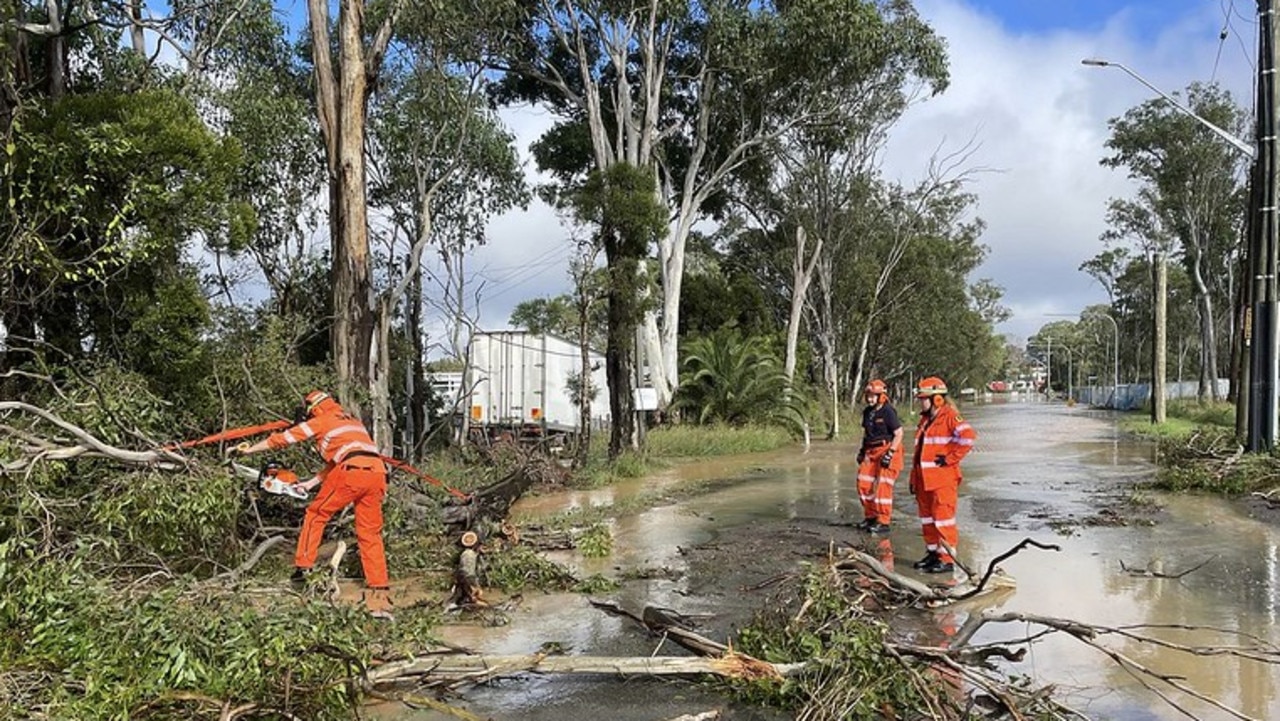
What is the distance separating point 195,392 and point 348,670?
19.9ft

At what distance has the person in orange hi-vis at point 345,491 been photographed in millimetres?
7055

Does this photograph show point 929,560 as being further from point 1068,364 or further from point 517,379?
point 1068,364

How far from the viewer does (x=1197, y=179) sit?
3778cm

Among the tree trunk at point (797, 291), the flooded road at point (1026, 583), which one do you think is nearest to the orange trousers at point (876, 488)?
the flooded road at point (1026, 583)

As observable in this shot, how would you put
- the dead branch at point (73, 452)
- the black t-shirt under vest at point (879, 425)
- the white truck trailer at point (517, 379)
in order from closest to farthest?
1. the dead branch at point (73, 452)
2. the black t-shirt under vest at point (879, 425)
3. the white truck trailer at point (517, 379)

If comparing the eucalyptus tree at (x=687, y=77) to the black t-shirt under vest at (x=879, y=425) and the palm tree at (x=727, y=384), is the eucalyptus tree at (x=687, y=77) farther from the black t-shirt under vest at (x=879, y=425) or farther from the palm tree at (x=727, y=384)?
the black t-shirt under vest at (x=879, y=425)

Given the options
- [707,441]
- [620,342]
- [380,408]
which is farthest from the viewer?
[707,441]

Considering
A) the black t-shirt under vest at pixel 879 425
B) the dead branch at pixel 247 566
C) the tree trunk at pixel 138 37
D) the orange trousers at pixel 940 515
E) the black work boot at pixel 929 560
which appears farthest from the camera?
the tree trunk at pixel 138 37

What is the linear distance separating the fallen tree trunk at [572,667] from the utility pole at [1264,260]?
13.4 meters

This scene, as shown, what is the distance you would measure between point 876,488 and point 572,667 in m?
5.97

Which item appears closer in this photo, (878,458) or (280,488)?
(280,488)

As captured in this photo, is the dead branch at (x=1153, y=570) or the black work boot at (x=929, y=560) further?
the black work boot at (x=929, y=560)

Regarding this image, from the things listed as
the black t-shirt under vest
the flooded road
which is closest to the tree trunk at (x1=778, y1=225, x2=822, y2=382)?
the flooded road

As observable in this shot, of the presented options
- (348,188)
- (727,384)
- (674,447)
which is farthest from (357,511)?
(727,384)
